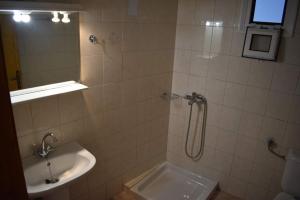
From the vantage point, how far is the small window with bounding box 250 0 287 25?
1.96 meters

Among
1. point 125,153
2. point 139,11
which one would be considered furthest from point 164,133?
point 139,11

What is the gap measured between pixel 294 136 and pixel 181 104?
3.67ft

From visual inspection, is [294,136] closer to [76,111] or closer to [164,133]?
[164,133]

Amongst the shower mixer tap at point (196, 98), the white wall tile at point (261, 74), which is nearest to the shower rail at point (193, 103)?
the shower mixer tap at point (196, 98)

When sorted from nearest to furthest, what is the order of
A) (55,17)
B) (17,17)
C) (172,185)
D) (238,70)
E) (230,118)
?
(17,17) → (55,17) → (238,70) → (230,118) → (172,185)

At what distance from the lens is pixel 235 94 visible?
7.52ft

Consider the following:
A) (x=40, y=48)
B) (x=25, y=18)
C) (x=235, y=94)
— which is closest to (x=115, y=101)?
(x=40, y=48)

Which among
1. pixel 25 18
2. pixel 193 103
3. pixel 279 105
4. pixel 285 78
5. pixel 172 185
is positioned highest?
pixel 25 18

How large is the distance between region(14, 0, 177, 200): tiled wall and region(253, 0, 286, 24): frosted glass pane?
2.56 ft

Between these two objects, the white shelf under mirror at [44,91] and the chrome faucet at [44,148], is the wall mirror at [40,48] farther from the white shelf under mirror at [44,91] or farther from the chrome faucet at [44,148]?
the chrome faucet at [44,148]

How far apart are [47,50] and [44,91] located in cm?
28

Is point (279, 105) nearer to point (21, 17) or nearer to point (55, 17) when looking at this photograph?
point (55, 17)

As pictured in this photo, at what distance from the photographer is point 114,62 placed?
204 cm

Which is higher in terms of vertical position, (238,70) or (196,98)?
(238,70)
